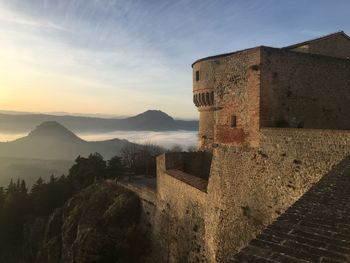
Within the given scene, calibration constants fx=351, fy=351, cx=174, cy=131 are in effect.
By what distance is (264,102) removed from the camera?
12.9m

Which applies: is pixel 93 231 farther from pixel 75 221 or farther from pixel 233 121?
pixel 233 121

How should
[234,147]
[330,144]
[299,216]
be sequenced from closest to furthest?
1. [299,216]
2. [330,144]
3. [234,147]

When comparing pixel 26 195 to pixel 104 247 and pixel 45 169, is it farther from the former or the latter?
pixel 45 169

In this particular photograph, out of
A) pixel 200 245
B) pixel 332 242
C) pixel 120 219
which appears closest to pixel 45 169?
pixel 120 219

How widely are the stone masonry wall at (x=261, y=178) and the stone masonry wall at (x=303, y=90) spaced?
1.43 meters

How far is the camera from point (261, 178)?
12.3m

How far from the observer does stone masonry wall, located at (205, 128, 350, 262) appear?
10.1m

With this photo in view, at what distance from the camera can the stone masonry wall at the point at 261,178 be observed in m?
10.1

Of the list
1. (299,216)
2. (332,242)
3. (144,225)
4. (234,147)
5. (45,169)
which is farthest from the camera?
(45,169)

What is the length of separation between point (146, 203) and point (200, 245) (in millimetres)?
9885

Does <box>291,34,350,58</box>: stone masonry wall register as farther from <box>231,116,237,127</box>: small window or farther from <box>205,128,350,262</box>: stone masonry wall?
<box>205,128,350,262</box>: stone masonry wall

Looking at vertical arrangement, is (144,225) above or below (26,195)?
above

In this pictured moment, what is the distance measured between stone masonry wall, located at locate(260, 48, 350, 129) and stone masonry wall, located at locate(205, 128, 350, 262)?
56.4 inches

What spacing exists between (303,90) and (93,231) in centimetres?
1916
